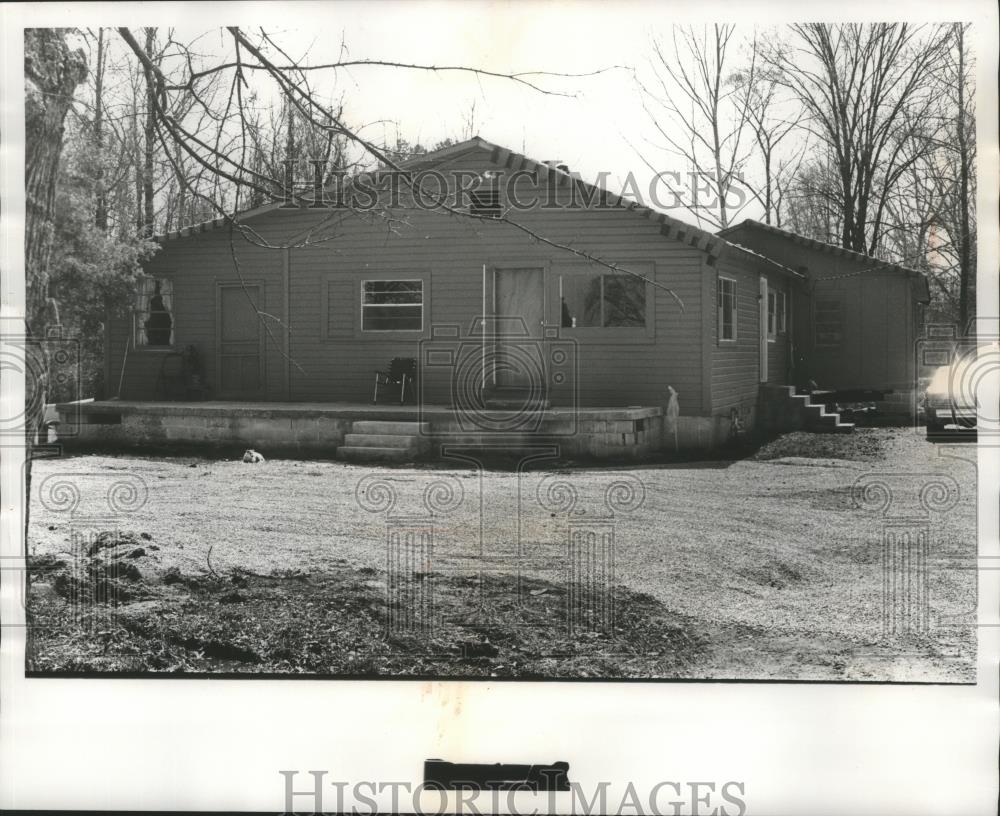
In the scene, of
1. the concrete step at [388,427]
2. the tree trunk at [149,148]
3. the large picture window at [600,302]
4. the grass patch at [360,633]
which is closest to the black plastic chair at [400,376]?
the concrete step at [388,427]

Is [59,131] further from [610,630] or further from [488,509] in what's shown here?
[610,630]

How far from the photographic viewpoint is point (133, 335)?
18.9 ft

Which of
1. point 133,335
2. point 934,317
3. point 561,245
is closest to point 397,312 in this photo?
point 561,245

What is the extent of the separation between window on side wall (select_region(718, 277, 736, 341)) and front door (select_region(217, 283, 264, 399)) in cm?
282

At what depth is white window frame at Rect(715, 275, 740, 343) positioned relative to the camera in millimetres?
6066

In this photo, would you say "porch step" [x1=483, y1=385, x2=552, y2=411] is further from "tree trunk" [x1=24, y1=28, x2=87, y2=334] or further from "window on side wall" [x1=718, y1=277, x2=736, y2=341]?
"tree trunk" [x1=24, y1=28, x2=87, y2=334]

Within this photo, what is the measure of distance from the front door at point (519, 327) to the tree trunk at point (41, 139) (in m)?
2.57

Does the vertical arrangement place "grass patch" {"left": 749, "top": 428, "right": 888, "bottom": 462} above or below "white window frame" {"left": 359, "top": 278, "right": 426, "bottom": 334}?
below

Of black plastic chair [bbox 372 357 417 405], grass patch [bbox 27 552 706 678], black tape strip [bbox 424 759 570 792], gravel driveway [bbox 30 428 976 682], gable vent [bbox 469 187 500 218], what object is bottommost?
black tape strip [bbox 424 759 570 792]

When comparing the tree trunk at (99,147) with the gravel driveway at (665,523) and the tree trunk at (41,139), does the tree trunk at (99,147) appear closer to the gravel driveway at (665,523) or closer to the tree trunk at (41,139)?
the tree trunk at (41,139)

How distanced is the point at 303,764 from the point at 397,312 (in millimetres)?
2839

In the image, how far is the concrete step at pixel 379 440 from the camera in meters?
6.16

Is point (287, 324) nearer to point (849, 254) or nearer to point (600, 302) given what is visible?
point (600, 302)

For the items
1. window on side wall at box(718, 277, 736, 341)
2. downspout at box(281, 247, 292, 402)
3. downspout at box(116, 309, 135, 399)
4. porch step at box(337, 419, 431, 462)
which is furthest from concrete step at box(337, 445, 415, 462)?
window on side wall at box(718, 277, 736, 341)
